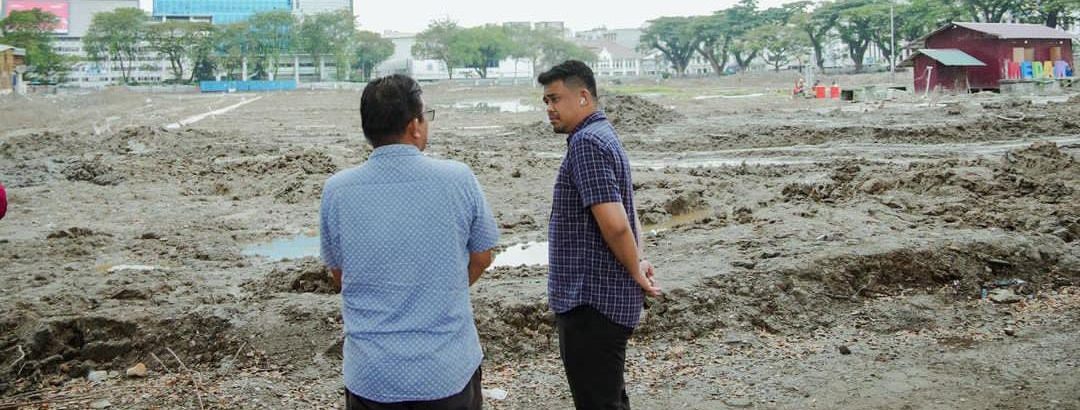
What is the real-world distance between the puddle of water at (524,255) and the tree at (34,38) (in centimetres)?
8326

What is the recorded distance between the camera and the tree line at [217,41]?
98.6m

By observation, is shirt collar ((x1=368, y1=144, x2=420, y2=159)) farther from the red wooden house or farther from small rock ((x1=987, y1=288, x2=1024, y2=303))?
the red wooden house

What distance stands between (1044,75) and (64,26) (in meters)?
120

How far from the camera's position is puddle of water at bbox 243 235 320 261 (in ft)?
35.4

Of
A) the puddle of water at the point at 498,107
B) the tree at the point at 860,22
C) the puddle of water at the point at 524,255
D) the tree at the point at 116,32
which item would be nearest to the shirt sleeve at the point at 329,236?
the puddle of water at the point at 524,255

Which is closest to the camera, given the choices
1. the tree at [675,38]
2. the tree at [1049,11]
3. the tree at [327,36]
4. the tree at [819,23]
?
the tree at [1049,11]

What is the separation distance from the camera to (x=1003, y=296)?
7191 mm

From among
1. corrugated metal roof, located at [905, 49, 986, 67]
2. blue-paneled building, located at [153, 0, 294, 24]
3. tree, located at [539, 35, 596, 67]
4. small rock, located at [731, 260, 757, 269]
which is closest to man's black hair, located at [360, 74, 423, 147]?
small rock, located at [731, 260, 757, 269]

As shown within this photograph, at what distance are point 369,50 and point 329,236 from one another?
118 meters

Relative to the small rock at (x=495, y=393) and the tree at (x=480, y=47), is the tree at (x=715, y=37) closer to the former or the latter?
the tree at (x=480, y=47)

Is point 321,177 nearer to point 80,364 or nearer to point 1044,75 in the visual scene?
point 80,364

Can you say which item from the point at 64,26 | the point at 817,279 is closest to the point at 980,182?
the point at 817,279

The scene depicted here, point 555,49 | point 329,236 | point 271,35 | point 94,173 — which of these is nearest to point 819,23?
point 555,49

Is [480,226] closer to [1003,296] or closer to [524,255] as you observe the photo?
[1003,296]
